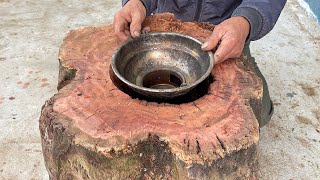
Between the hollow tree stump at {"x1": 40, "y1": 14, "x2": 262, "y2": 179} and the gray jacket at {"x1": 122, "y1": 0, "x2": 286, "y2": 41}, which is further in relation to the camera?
the gray jacket at {"x1": 122, "y1": 0, "x2": 286, "y2": 41}

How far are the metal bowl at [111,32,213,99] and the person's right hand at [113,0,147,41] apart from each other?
6 centimetres

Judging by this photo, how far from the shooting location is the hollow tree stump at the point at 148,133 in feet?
3.80

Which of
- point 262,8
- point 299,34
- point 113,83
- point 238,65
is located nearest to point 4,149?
point 113,83

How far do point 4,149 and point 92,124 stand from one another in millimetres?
949

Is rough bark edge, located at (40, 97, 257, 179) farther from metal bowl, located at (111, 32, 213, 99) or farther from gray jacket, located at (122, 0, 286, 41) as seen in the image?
gray jacket, located at (122, 0, 286, 41)

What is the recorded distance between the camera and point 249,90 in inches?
53.0

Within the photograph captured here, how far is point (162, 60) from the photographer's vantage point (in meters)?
1.52

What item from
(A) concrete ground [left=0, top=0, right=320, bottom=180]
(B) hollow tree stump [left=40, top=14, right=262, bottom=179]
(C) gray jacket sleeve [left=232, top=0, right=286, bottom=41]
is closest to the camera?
(B) hollow tree stump [left=40, top=14, right=262, bottom=179]

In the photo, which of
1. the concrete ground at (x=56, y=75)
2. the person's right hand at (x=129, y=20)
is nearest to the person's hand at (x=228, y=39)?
the person's right hand at (x=129, y=20)

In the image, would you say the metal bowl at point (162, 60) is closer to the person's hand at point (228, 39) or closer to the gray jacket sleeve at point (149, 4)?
the person's hand at point (228, 39)

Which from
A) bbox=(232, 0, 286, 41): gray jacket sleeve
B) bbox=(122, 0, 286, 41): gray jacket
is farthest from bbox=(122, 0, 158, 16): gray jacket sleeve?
bbox=(232, 0, 286, 41): gray jacket sleeve

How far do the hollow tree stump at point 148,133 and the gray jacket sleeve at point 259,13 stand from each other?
0.25 m

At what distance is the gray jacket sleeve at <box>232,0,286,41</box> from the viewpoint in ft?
5.02


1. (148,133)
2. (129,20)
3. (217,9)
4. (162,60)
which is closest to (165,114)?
(148,133)
